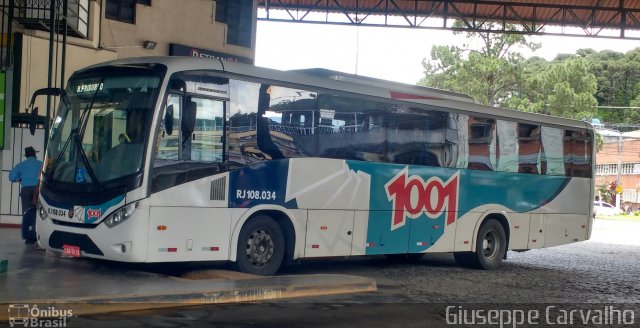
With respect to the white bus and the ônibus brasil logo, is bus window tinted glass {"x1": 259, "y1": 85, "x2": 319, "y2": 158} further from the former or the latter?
the ônibus brasil logo

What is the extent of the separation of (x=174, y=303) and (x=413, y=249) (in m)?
6.24

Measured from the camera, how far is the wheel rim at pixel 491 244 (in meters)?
16.4

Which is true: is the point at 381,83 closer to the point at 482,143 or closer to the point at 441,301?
the point at 482,143

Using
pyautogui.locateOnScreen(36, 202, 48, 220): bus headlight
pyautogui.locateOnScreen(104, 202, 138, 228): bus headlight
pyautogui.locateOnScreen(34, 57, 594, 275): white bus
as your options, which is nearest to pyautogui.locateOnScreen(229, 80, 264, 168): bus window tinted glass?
pyautogui.locateOnScreen(34, 57, 594, 275): white bus

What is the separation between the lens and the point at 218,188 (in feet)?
37.3

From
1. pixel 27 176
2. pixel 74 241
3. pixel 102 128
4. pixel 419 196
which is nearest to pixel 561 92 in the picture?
pixel 419 196

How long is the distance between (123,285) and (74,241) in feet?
4.26

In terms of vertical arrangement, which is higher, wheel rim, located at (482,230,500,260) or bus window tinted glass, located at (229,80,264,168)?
bus window tinted glass, located at (229,80,264,168)

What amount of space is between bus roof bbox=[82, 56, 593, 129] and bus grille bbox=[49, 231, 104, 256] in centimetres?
254

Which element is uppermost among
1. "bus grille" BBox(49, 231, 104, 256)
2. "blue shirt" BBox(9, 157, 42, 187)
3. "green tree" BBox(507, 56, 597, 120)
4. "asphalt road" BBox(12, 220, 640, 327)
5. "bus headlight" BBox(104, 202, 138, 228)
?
"green tree" BBox(507, 56, 597, 120)

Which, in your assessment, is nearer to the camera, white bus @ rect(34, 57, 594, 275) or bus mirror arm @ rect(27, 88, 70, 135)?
white bus @ rect(34, 57, 594, 275)

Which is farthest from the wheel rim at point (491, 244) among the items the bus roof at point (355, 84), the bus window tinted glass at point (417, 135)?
the bus roof at point (355, 84)

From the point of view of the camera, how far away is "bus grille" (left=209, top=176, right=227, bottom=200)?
11312 mm

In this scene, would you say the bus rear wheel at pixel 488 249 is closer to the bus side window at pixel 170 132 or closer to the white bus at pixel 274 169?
the white bus at pixel 274 169
